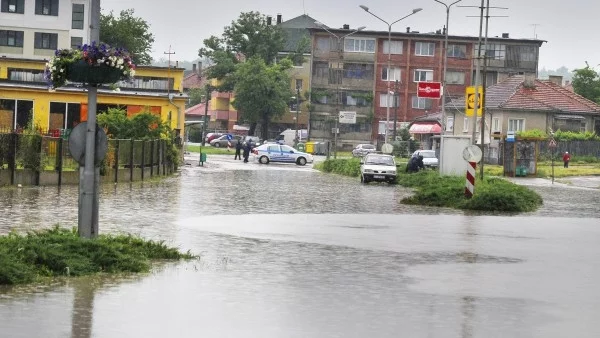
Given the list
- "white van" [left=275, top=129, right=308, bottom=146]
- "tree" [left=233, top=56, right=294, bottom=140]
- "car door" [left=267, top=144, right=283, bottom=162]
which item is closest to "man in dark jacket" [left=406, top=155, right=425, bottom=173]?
"car door" [left=267, top=144, right=283, bottom=162]

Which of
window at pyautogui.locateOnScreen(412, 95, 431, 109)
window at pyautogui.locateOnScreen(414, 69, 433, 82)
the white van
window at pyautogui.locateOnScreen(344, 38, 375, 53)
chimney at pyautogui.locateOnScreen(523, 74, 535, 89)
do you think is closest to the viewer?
chimney at pyautogui.locateOnScreen(523, 74, 535, 89)

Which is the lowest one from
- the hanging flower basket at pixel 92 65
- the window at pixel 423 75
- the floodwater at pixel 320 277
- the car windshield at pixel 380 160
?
the floodwater at pixel 320 277

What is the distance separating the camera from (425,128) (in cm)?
11944

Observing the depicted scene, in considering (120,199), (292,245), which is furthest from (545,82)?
(292,245)

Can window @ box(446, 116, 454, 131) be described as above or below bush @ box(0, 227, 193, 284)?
above

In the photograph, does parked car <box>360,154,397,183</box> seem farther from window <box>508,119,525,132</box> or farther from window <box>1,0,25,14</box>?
window <box>1,0,25,14</box>

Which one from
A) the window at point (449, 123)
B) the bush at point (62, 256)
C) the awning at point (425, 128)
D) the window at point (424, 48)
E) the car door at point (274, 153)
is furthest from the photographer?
the window at point (424, 48)

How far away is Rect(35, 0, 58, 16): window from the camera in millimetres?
106812

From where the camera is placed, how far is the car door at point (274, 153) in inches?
3519

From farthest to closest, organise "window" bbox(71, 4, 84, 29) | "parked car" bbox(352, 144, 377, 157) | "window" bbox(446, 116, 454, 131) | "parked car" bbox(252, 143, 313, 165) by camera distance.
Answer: "window" bbox(446, 116, 454, 131) < "window" bbox(71, 4, 84, 29) < "parked car" bbox(352, 144, 377, 157) < "parked car" bbox(252, 143, 313, 165)

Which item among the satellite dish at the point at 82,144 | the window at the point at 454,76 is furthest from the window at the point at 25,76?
the window at the point at 454,76

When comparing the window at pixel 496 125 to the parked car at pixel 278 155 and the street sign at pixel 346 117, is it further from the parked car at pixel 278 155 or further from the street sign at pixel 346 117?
the parked car at pixel 278 155

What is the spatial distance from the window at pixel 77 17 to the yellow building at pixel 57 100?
23785 mm

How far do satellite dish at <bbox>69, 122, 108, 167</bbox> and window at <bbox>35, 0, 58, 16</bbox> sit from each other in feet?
296
